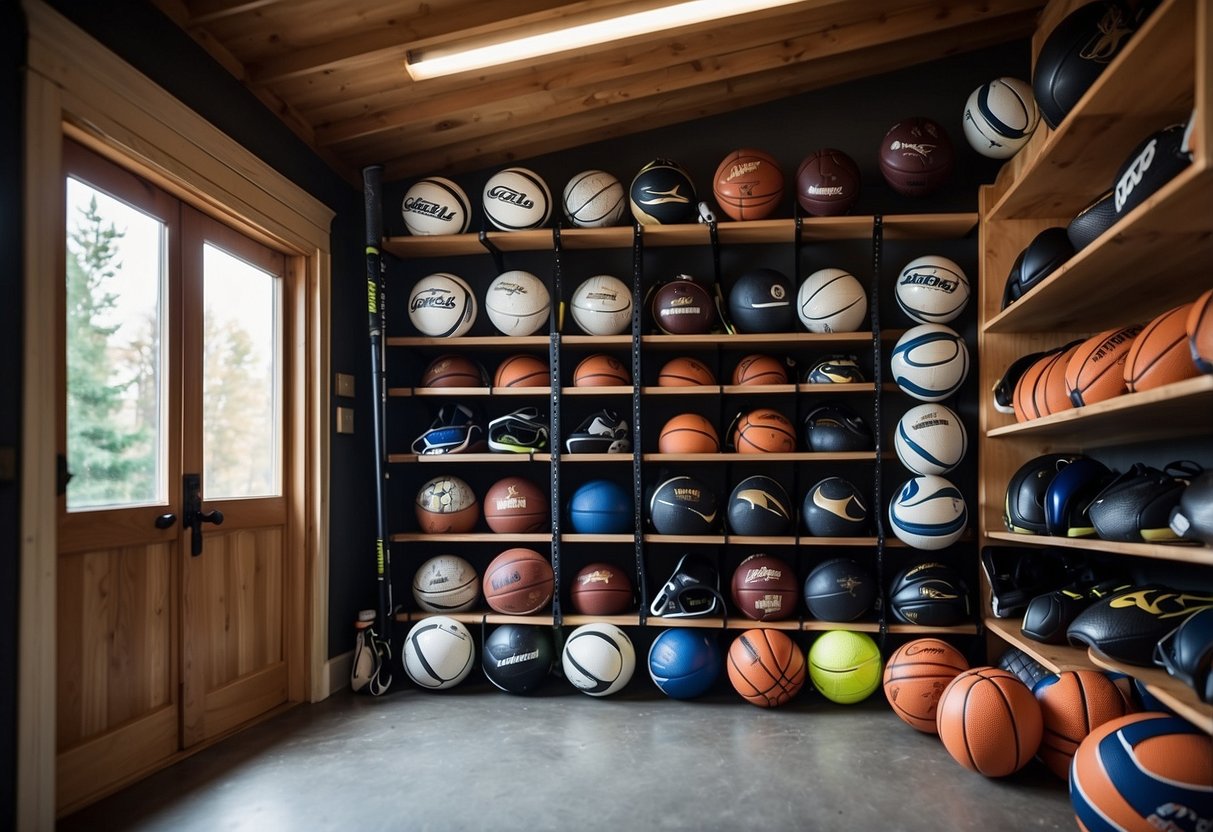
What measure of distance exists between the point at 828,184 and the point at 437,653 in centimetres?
293

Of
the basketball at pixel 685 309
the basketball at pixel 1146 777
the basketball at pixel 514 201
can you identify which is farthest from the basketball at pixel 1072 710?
the basketball at pixel 514 201

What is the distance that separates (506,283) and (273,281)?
1.11 metres

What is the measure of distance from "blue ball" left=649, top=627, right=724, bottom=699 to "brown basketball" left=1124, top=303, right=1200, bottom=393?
2.05 m

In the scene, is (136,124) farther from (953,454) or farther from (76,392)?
(953,454)

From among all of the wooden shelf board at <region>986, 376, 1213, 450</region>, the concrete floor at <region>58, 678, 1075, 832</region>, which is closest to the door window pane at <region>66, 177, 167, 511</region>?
the concrete floor at <region>58, 678, 1075, 832</region>

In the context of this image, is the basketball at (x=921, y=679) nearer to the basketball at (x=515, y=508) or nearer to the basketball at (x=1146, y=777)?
the basketball at (x=1146, y=777)

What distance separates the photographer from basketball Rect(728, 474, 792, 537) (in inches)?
142

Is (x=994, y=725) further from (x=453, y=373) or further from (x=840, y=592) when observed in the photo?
(x=453, y=373)

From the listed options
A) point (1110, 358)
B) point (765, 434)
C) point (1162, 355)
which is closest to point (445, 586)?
point (765, 434)

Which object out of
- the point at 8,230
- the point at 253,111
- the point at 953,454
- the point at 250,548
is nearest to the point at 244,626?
the point at 250,548

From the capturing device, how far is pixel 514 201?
3.83 meters

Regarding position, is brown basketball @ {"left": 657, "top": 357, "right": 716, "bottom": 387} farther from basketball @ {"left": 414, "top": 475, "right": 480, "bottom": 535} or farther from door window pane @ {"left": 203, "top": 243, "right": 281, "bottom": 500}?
door window pane @ {"left": 203, "top": 243, "right": 281, "bottom": 500}

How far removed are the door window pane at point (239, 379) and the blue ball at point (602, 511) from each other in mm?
1438

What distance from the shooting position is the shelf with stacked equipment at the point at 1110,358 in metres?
2.07
